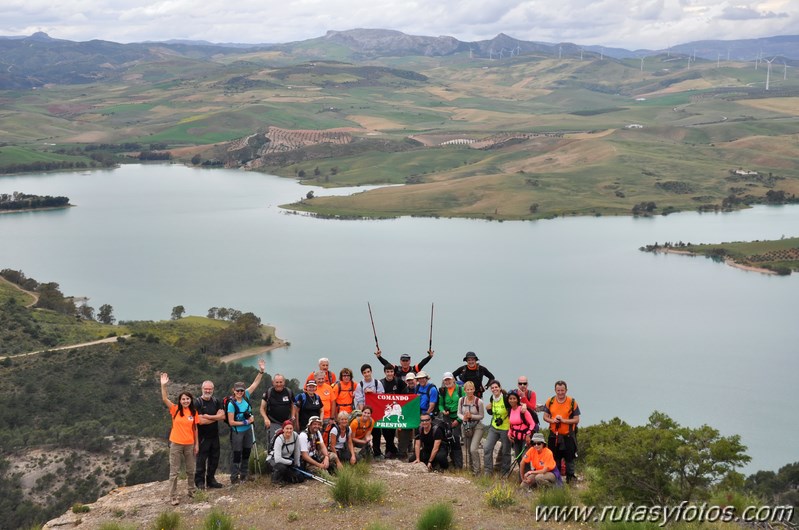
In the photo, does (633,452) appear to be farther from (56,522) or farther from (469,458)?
(56,522)

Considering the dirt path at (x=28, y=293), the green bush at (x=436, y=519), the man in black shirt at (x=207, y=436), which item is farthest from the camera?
the dirt path at (x=28, y=293)

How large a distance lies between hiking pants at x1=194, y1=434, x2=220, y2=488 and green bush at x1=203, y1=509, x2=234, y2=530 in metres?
1.81

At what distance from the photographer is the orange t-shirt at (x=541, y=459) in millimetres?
11969

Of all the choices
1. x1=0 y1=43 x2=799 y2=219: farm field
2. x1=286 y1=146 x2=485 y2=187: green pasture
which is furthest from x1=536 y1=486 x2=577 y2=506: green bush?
x1=286 y1=146 x2=485 y2=187: green pasture

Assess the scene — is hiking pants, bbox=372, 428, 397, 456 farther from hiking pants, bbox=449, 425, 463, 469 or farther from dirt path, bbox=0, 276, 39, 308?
dirt path, bbox=0, 276, 39, 308

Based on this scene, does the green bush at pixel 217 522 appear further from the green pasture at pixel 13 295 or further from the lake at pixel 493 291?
the green pasture at pixel 13 295

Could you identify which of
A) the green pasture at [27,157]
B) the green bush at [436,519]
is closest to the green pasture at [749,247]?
the green bush at [436,519]

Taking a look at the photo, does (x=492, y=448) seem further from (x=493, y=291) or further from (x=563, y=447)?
(x=493, y=291)

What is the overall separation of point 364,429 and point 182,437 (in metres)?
2.47

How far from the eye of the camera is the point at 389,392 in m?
13.5

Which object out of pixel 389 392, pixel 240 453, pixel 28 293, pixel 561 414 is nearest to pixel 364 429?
pixel 389 392

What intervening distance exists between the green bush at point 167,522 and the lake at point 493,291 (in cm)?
2642

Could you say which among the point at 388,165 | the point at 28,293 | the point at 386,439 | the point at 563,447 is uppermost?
the point at 563,447

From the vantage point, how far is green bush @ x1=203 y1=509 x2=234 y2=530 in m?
10.5
